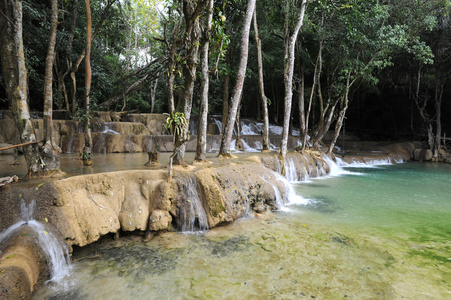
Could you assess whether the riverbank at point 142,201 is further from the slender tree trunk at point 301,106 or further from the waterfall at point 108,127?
the waterfall at point 108,127

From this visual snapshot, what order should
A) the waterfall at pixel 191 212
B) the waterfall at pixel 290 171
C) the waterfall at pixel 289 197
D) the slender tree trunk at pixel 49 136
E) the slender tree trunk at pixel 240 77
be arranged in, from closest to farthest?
1. the slender tree trunk at pixel 49 136
2. the waterfall at pixel 191 212
3. the waterfall at pixel 289 197
4. the slender tree trunk at pixel 240 77
5. the waterfall at pixel 290 171

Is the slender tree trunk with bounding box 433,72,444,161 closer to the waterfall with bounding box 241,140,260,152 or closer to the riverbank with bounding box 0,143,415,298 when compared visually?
the waterfall with bounding box 241,140,260,152

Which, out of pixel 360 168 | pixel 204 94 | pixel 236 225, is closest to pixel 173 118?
pixel 204 94

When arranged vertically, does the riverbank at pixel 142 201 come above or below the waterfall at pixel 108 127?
below

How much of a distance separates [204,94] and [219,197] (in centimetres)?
308

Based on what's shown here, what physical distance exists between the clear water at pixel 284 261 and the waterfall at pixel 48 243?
0.22 metres

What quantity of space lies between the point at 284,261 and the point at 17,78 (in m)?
5.86

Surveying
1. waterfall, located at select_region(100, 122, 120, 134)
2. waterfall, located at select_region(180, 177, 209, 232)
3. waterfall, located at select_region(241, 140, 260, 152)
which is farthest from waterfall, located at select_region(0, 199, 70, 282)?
waterfall, located at select_region(241, 140, 260, 152)

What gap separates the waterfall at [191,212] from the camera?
19.5 feet

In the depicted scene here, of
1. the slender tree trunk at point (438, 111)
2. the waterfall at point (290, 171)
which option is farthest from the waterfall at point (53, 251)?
the slender tree trunk at point (438, 111)

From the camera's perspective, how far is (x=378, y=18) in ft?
40.7

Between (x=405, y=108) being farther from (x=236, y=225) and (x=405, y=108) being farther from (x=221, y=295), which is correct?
(x=221, y=295)

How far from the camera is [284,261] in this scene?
4.68 meters

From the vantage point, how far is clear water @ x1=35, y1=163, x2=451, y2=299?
12.6ft
